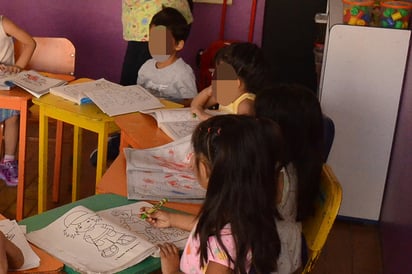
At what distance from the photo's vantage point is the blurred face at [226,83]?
2.26m

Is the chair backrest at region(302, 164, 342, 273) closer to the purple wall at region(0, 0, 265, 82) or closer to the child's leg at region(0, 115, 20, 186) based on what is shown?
the child's leg at region(0, 115, 20, 186)

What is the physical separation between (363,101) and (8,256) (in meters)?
1.99

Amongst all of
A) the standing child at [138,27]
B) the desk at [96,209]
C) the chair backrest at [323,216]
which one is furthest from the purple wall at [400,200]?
the standing child at [138,27]

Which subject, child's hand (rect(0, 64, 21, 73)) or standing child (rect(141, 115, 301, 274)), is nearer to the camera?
standing child (rect(141, 115, 301, 274))

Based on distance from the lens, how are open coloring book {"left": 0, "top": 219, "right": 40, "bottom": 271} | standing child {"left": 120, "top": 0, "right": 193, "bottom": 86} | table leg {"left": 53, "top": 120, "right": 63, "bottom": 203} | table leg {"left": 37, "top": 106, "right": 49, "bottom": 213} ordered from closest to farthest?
1. open coloring book {"left": 0, "top": 219, "right": 40, "bottom": 271}
2. table leg {"left": 37, "top": 106, "right": 49, "bottom": 213}
3. table leg {"left": 53, "top": 120, "right": 63, "bottom": 203}
4. standing child {"left": 120, "top": 0, "right": 193, "bottom": 86}

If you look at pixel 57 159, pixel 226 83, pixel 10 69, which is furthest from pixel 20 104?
pixel 226 83

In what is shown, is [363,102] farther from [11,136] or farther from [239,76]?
[11,136]

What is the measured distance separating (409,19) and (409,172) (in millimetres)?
794

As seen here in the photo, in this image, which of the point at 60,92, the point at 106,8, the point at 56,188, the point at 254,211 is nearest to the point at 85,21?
the point at 106,8

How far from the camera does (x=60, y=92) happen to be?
2473 millimetres

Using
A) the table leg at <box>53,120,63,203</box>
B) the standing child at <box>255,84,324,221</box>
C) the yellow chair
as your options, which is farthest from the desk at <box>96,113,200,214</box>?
the yellow chair

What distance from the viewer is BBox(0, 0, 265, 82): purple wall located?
13.5 feet

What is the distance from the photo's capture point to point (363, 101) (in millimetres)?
2904

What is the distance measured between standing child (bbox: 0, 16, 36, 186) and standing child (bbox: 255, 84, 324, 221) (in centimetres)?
164
